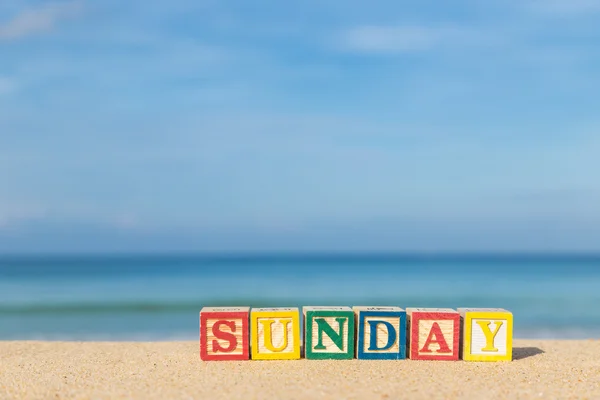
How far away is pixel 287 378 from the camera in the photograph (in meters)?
A: 6.74

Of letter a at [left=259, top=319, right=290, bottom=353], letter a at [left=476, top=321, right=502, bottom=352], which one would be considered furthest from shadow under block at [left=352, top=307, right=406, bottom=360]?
letter a at [left=476, top=321, right=502, bottom=352]

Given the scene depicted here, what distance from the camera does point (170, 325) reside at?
15742 mm

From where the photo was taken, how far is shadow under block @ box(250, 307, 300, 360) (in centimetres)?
781

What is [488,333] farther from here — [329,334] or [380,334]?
[329,334]

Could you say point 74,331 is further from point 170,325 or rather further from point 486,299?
point 486,299

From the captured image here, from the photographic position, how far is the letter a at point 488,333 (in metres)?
7.90

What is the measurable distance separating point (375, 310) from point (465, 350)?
53.0 inches

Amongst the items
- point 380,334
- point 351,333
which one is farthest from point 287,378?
point 380,334

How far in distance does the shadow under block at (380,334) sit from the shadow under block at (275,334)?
33.2 inches

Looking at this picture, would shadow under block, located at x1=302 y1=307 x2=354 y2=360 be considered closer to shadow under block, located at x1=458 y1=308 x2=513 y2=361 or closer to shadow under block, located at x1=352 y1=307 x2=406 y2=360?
shadow under block, located at x1=352 y1=307 x2=406 y2=360

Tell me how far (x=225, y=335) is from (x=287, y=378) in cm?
143

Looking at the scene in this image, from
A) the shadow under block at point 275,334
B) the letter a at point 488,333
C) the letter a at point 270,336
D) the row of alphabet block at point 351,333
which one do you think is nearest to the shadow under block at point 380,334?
the row of alphabet block at point 351,333

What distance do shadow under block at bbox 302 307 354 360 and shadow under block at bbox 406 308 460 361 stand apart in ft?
2.77

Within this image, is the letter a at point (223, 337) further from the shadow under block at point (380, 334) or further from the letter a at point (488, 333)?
the letter a at point (488, 333)
